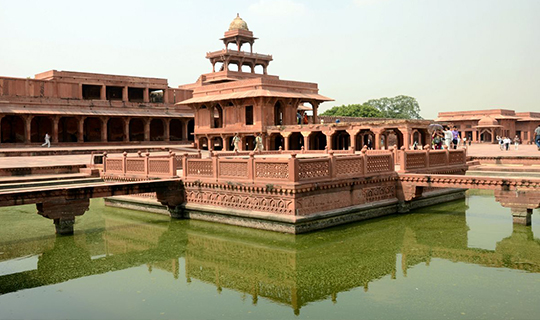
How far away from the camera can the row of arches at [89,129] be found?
1421 inches

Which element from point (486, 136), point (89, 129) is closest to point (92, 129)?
point (89, 129)

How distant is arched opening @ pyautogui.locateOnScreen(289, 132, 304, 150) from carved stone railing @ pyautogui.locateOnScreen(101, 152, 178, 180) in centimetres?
1663

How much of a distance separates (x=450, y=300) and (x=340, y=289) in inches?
67.7

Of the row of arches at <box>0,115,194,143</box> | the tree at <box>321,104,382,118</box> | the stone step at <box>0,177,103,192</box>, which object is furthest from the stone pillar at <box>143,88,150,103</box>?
the tree at <box>321,104,382,118</box>

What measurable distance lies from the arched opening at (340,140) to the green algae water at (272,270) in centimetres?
1782

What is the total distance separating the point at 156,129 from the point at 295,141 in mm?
15691

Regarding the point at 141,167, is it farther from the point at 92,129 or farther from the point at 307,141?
the point at 92,129

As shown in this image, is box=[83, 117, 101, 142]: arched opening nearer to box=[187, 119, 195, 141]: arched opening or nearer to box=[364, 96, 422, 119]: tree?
box=[187, 119, 195, 141]: arched opening

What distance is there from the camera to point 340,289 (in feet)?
28.5

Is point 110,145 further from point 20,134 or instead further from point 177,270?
point 177,270

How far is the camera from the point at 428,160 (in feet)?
53.6

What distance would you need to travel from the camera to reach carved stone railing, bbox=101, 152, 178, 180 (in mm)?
15812

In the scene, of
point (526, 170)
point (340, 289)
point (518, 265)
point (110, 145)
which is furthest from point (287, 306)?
point (110, 145)

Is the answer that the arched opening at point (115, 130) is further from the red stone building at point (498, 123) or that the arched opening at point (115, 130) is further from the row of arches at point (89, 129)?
the red stone building at point (498, 123)
